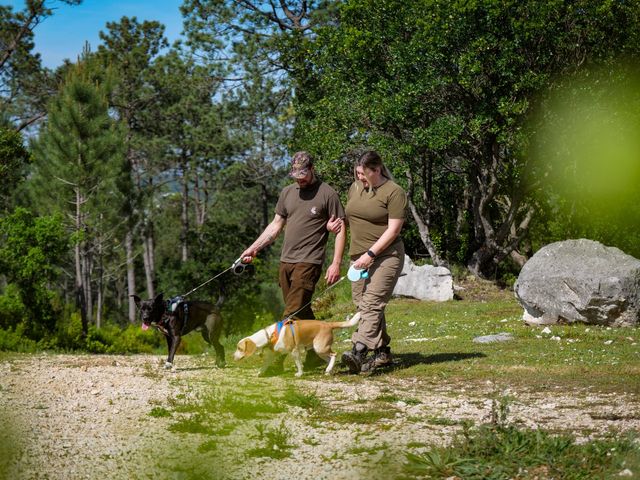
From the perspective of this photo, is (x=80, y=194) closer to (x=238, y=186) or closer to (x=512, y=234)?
(x=238, y=186)

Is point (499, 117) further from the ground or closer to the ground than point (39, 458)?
further from the ground

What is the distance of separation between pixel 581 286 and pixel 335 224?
661 centimetres

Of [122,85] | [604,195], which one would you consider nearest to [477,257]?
[604,195]

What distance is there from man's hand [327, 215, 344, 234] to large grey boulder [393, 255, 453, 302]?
41.6 feet

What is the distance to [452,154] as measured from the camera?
27.1 metres

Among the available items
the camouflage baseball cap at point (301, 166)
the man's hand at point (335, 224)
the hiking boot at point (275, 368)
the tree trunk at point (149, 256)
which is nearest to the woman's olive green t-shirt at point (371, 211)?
the man's hand at point (335, 224)

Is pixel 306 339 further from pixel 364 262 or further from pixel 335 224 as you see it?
pixel 335 224

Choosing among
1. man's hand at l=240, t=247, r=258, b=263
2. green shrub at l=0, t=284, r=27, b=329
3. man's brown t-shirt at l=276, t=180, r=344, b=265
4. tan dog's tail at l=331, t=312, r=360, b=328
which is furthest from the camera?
green shrub at l=0, t=284, r=27, b=329

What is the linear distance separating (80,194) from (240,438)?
123 ft

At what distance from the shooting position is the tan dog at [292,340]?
30.4ft

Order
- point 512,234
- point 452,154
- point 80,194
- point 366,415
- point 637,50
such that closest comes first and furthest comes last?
point 366,415, point 637,50, point 452,154, point 512,234, point 80,194

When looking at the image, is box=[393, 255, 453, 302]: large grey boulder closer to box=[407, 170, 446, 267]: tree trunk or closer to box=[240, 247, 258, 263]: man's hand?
box=[407, 170, 446, 267]: tree trunk

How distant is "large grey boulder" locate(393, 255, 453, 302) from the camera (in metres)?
22.1

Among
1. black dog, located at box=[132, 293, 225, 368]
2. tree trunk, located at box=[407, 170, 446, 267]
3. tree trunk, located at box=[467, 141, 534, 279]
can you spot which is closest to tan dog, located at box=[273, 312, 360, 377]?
black dog, located at box=[132, 293, 225, 368]
